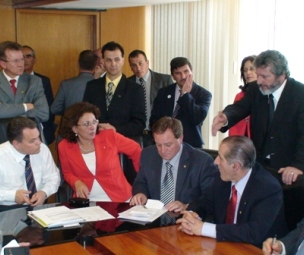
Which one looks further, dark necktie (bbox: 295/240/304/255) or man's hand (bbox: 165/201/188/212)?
man's hand (bbox: 165/201/188/212)

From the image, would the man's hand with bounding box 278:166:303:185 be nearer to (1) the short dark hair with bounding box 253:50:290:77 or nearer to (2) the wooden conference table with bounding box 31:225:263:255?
(2) the wooden conference table with bounding box 31:225:263:255

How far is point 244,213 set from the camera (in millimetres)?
2857

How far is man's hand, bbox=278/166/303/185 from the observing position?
2.98 m

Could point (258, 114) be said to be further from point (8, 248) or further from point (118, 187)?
point (8, 248)

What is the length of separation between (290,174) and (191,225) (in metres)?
0.71

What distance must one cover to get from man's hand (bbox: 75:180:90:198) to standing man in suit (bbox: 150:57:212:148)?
1327 millimetres

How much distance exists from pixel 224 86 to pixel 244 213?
330cm

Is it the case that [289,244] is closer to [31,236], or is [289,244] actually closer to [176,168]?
[176,168]

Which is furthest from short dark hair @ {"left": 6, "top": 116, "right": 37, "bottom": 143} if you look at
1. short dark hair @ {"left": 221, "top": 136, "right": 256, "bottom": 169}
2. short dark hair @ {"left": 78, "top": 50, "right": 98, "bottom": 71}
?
short dark hair @ {"left": 78, "top": 50, "right": 98, "bottom": 71}

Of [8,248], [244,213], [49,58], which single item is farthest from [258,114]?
[49,58]

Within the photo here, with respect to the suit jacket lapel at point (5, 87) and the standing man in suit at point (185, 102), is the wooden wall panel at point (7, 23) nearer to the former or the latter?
the suit jacket lapel at point (5, 87)

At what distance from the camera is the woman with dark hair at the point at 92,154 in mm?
3914

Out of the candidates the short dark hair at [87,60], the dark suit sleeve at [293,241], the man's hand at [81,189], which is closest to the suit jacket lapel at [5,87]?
the short dark hair at [87,60]

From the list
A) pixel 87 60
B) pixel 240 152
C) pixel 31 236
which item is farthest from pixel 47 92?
pixel 240 152
